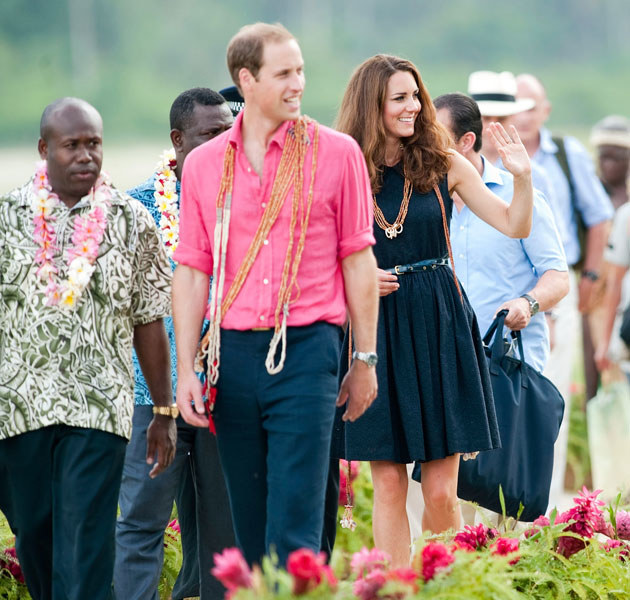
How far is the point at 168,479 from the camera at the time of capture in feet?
17.5

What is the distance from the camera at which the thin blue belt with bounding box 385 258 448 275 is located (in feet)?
17.2

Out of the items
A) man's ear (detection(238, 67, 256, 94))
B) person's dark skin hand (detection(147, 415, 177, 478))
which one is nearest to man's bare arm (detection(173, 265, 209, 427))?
person's dark skin hand (detection(147, 415, 177, 478))

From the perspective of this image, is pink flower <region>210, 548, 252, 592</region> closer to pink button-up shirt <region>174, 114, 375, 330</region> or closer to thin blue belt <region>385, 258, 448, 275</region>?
pink button-up shirt <region>174, 114, 375, 330</region>

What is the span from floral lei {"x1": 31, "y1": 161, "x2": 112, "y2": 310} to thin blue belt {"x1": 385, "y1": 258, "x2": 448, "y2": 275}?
1269 mm

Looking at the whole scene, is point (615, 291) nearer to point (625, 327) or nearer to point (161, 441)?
point (625, 327)

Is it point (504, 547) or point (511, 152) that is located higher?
point (511, 152)

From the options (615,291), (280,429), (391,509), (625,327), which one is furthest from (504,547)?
(615,291)

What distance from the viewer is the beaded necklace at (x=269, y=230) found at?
416 cm

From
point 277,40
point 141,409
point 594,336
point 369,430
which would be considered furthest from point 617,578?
point 594,336

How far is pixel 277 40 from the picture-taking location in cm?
415

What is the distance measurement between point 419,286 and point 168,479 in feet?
4.15

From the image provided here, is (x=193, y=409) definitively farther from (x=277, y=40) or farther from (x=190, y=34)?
(x=190, y=34)

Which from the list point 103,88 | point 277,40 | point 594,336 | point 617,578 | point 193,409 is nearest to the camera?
point 277,40

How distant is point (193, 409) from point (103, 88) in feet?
96.2
